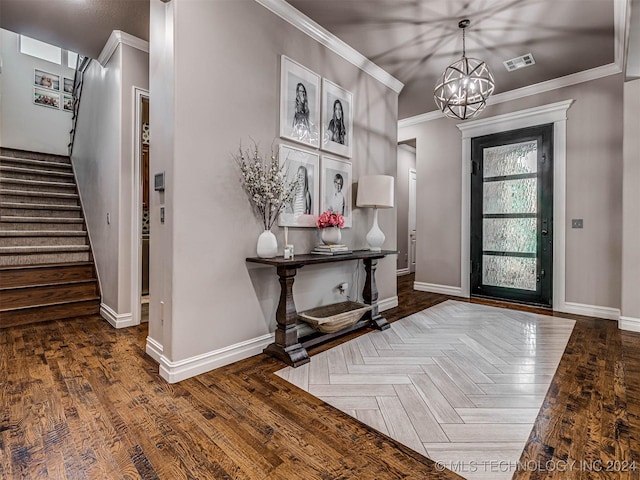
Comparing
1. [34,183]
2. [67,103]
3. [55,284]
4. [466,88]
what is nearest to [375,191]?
[466,88]

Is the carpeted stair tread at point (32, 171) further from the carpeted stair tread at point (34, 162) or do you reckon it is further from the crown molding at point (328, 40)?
the crown molding at point (328, 40)

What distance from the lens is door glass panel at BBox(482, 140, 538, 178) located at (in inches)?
161

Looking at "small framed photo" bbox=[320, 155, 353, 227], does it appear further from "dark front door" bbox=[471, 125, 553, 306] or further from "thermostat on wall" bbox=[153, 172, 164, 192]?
"dark front door" bbox=[471, 125, 553, 306]

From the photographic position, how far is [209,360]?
7.38 ft

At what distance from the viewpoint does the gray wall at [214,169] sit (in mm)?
2100

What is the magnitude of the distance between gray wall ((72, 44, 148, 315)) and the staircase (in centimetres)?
28

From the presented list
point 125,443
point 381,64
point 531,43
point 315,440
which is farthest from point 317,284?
point 531,43

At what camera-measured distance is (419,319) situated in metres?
3.51

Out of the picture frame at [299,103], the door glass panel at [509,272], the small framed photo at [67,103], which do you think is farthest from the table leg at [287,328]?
the small framed photo at [67,103]

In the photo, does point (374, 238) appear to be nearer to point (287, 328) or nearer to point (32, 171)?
point (287, 328)

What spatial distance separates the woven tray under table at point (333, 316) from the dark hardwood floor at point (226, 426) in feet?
1.53

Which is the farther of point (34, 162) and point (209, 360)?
point (34, 162)

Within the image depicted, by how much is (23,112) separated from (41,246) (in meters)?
3.09

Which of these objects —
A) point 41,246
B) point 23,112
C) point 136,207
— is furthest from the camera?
point 23,112
